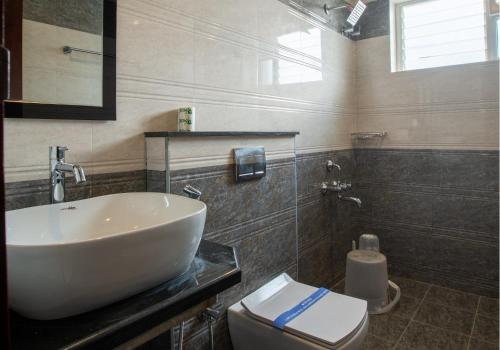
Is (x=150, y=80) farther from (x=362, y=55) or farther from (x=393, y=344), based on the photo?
(x=362, y=55)

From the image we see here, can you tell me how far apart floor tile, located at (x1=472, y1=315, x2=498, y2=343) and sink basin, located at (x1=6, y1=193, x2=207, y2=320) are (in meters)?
2.00

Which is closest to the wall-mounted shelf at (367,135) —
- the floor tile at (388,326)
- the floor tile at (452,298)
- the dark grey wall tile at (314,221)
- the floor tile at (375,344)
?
the dark grey wall tile at (314,221)

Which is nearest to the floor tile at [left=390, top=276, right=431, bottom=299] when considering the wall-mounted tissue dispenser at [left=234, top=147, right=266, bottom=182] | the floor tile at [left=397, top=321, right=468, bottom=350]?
the floor tile at [left=397, top=321, right=468, bottom=350]

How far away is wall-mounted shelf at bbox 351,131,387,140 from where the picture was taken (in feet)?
9.10

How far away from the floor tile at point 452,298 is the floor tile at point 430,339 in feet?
1.21

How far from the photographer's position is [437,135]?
2.54 metres

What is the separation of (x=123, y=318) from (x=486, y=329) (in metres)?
2.26

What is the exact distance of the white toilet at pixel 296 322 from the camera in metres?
1.30

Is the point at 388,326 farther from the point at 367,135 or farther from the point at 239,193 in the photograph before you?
the point at 367,135

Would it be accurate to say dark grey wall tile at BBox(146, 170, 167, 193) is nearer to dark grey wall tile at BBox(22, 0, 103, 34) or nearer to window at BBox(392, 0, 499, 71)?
dark grey wall tile at BBox(22, 0, 103, 34)

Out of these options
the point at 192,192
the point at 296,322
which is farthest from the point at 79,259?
the point at 296,322

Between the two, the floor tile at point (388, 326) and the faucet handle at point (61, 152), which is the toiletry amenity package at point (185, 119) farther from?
the floor tile at point (388, 326)

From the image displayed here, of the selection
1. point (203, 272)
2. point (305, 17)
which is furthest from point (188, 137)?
point (305, 17)

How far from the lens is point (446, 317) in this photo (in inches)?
86.2
